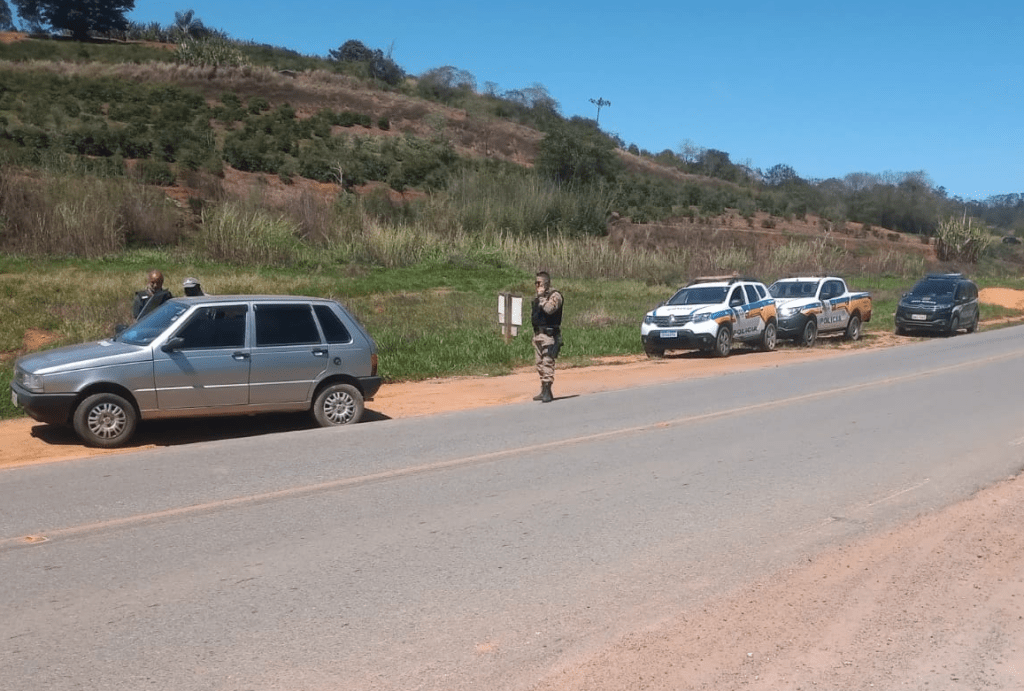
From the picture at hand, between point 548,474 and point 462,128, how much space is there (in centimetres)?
6803

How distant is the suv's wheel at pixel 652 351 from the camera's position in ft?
77.4

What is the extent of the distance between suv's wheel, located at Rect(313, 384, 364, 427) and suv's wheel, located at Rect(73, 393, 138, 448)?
7.41ft

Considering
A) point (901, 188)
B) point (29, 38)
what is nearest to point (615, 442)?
point (29, 38)

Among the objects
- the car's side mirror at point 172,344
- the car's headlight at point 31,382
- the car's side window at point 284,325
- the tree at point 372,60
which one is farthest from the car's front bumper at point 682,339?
the tree at point 372,60

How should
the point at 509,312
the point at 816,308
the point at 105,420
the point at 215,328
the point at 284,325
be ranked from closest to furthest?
1. the point at 105,420
2. the point at 215,328
3. the point at 284,325
4. the point at 509,312
5. the point at 816,308

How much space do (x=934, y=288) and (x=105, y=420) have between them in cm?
2654

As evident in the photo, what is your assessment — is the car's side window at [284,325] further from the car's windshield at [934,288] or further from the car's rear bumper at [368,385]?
the car's windshield at [934,288]

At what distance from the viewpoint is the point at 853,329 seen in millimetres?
28812

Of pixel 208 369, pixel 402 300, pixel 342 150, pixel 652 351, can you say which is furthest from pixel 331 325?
pixel 342 150

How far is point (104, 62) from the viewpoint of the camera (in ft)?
225

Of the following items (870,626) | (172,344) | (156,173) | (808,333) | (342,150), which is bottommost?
(870,626)

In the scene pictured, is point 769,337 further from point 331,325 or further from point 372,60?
point 372,60

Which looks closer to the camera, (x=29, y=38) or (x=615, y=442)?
(x=615, y=442)

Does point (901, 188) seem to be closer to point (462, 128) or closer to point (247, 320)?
point (462, 128)
